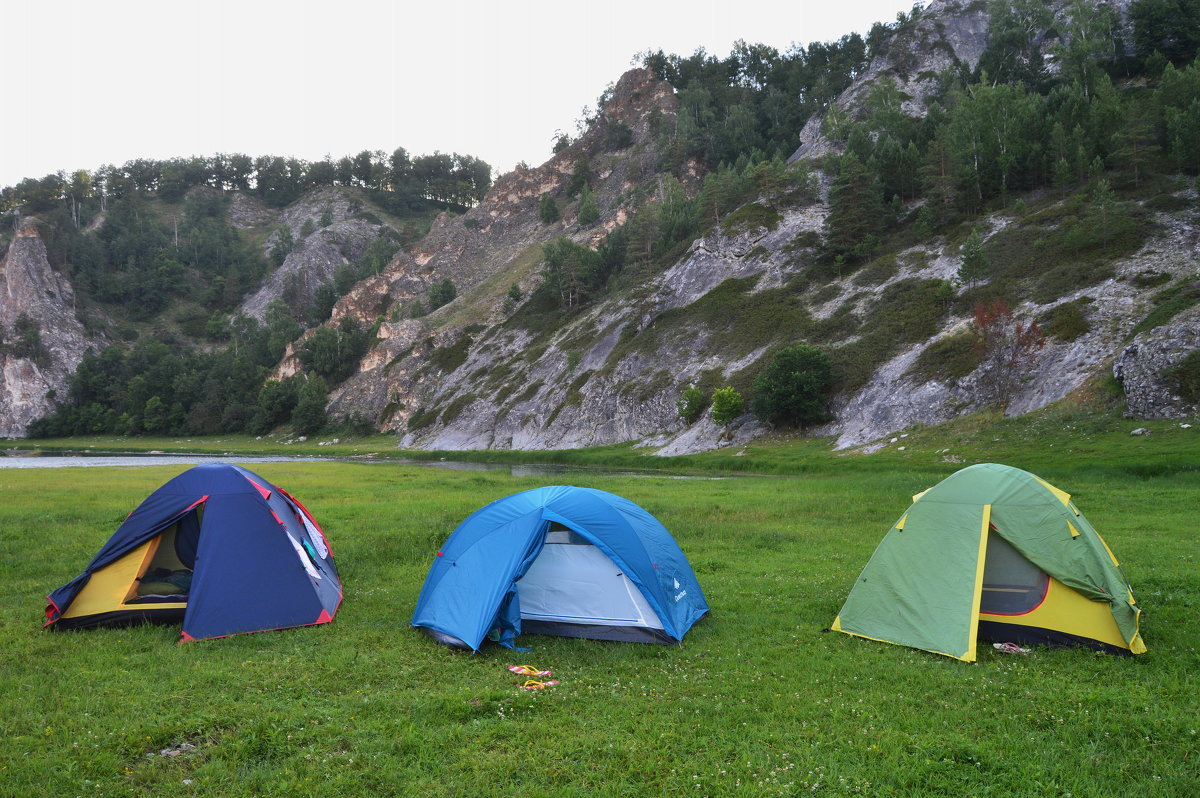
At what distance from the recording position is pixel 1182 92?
6744 centimetres

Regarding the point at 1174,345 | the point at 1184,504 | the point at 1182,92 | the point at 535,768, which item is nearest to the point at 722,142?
the point at 1182,92

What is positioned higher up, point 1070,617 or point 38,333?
point 38,333

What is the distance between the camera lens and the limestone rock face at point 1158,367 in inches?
1457

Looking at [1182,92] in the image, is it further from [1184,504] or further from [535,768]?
[535,768]

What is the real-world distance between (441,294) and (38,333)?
9071 cm

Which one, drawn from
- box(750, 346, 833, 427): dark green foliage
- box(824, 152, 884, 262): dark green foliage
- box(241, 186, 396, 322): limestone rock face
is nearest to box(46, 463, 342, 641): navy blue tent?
box(750, 346, 833, 427): dark green foliage

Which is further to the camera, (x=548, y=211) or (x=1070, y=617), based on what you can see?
(x=548, y=211)

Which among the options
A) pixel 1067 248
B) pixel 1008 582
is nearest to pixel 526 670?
pixel 1008 582

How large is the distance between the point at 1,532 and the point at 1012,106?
9631cm

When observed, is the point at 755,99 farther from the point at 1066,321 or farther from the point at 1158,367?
the point at 1158,367

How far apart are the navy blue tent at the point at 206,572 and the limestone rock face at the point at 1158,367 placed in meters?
44.4

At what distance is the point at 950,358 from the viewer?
2082 inches

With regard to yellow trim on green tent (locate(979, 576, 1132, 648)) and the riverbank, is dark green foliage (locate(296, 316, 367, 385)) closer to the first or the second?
the riverbank

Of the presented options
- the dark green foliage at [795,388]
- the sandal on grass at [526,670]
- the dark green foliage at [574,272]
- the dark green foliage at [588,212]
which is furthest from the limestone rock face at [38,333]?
the sandal on grass at [526,670]
